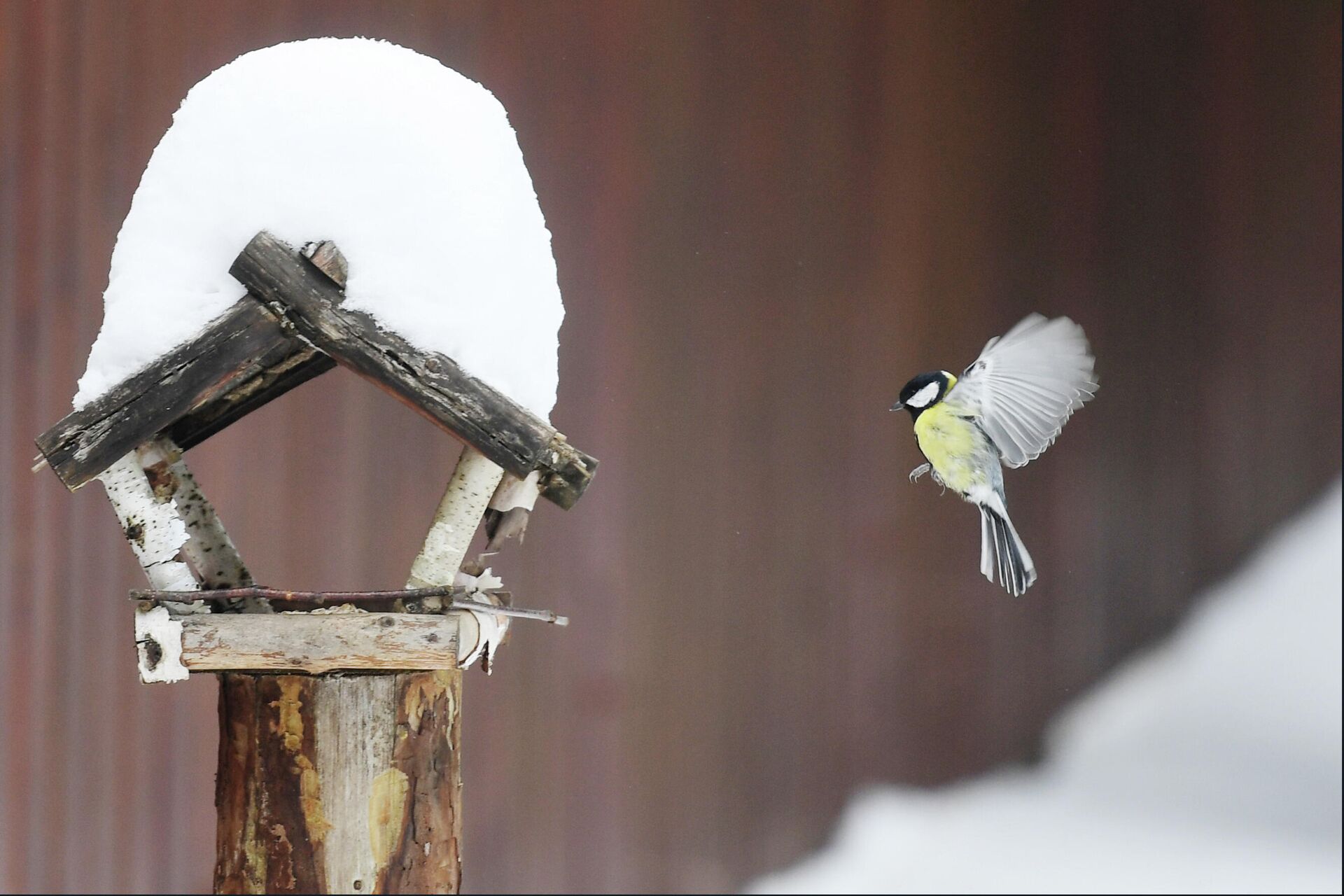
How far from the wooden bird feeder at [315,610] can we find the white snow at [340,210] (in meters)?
0.02

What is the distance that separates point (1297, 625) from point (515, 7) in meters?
1.91

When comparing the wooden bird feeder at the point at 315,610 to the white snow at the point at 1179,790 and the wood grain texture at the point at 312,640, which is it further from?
the white snow at the point at 1179,790

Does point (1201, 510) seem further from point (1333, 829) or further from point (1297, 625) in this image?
point (1333, 829)

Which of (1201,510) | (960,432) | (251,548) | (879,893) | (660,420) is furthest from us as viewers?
(1201,510)

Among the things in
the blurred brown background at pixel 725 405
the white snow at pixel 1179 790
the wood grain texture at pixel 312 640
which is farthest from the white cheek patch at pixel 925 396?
the white snow at pixel 1179 790

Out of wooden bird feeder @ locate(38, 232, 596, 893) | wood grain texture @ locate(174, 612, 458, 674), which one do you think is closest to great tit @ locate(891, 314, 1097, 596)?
wooden bird feeder @ locate(38, 232, 596, 893)

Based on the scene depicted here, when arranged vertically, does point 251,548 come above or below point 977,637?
above

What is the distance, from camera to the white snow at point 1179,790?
212 centimetres

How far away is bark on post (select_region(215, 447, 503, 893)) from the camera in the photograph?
37.9 inches

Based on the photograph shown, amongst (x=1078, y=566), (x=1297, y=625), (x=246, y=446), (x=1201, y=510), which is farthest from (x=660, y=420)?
(x=1297, y=625)

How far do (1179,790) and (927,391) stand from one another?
171 centimetres

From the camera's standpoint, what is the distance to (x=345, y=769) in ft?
3.18

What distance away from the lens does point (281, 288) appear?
0.89 meters

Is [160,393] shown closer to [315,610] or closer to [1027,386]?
[315,610]
